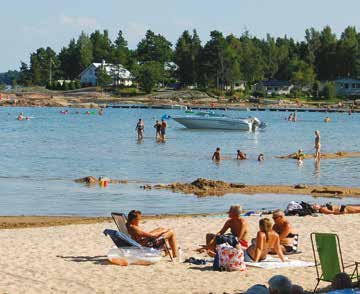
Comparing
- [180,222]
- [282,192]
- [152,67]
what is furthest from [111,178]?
[152,67]

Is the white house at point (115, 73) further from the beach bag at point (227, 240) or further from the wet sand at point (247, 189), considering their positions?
the beach bag at point (227, 240)

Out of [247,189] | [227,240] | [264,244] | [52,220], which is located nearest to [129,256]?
[227,240]

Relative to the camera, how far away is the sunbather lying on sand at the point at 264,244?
529 inches

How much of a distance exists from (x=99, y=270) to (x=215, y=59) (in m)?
142

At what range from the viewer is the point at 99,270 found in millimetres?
13023

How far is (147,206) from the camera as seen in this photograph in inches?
885

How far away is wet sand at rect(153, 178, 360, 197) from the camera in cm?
2569

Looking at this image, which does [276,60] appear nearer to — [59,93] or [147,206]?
[59,93]

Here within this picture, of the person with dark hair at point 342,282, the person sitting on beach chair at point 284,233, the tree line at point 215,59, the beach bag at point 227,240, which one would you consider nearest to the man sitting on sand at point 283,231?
the person sitting on beach chair at point 284,233

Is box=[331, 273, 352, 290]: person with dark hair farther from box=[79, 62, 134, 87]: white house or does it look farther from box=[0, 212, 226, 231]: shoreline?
box=[79, 62, 134, 87]: white house

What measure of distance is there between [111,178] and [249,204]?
8.30 metres

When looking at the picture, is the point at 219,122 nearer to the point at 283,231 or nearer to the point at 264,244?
the point at 283,231

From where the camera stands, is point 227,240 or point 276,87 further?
point 276,87

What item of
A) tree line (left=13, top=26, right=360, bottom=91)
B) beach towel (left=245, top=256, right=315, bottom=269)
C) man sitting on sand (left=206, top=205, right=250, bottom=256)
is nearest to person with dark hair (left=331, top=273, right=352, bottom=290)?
beach towel (left=245, top=256, right=315, bottom=269)
